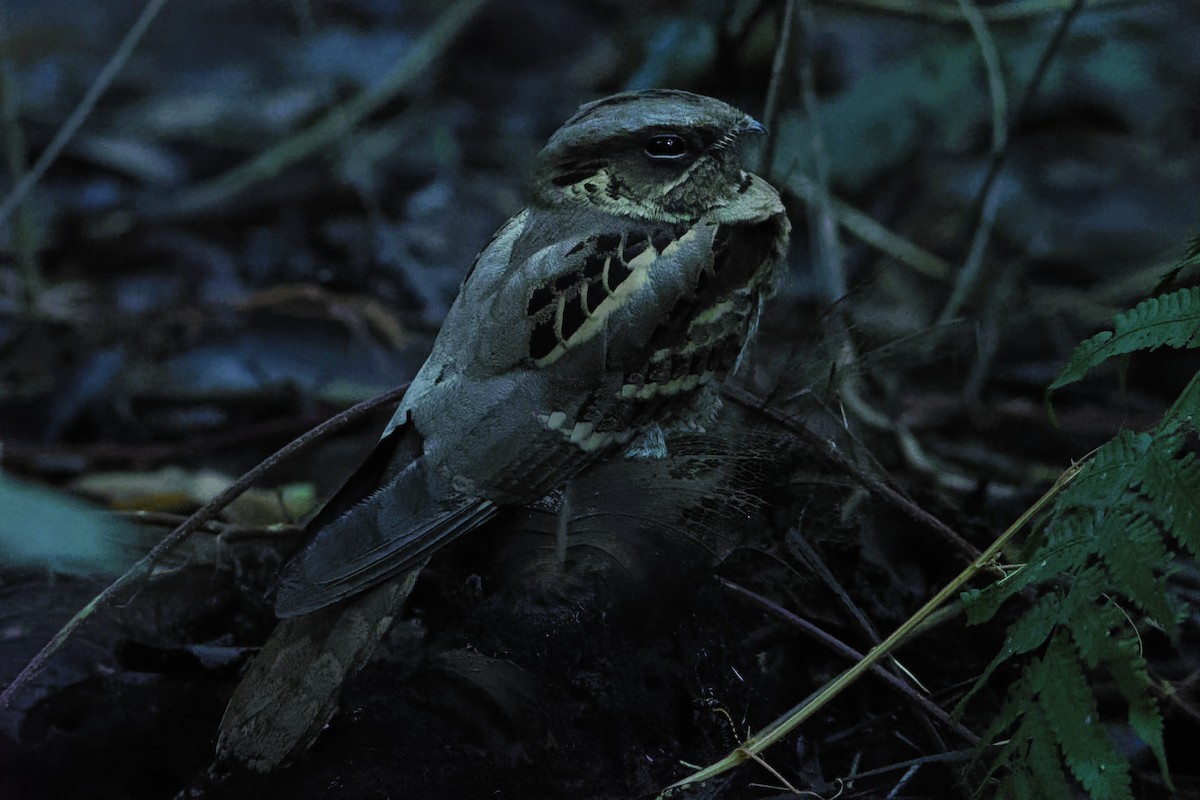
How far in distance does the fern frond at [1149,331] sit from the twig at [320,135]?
371 cm

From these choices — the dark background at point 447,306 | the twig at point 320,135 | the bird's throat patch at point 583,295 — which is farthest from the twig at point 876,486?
the twig at point 320,135

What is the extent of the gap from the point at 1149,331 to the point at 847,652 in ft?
2.49

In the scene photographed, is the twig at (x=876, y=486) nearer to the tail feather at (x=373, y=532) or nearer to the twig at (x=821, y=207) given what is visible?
the tail feather at (x=373, y=532)

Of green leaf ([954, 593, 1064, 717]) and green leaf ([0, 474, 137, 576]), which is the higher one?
green leaf ([0, 474, 137, 576])

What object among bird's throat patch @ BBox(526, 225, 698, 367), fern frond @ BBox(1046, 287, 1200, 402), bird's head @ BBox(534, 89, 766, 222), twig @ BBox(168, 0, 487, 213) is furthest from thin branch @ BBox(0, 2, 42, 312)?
fern frond @ BBox(1046, 287, 1200, 402)

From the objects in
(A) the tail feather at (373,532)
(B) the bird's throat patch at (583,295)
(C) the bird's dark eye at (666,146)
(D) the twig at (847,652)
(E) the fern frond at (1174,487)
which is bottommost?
(D) the twig at (847,652)

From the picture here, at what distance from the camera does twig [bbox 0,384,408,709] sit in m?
1.92

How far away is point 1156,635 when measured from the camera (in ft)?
7.30

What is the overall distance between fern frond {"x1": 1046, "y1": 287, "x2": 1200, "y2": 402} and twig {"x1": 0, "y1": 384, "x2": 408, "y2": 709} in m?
1.30

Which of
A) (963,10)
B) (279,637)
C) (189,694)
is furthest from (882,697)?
(963,10)

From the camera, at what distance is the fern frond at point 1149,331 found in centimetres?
162

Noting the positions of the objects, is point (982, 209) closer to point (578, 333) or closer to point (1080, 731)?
point (578, 333)

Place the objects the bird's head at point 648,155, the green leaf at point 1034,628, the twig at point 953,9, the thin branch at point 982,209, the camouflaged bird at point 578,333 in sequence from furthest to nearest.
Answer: the twig at point 953,9
the thin branch at point 982,209
the bird's head at point 648,155
the camouflaged bird at point 578,333
the green leaf at point 1034,628

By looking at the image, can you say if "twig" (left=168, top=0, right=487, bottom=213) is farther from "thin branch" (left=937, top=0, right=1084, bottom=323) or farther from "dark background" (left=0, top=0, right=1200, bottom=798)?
"thin branch" (left=937, top=0, right=1084, bottom=323)
